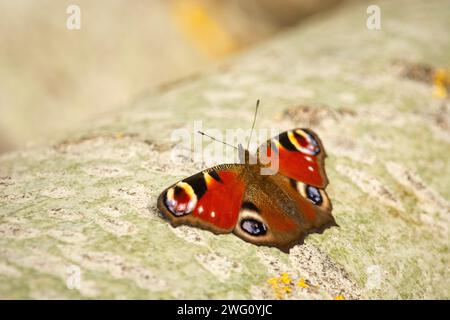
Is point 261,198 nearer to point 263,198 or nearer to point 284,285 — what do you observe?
point 263,198

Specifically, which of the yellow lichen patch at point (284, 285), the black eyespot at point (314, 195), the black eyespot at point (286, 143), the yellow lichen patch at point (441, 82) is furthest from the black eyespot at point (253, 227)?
the yellow lichen patch at point (441, 82)

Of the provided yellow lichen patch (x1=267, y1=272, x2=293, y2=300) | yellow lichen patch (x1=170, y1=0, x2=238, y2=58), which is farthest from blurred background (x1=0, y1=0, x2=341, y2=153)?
yellow lichen patch (x1=267, y1=272, x2=293, y2=300)

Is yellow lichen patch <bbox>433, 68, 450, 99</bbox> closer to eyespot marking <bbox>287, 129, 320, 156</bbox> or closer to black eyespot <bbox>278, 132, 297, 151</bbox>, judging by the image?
eyespot marking <bbox>287, 129, 320, 156</bbox>

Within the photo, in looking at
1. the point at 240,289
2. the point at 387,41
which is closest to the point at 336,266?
the point at 240,289

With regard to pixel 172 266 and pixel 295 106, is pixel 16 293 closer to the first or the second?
pixel 172 266

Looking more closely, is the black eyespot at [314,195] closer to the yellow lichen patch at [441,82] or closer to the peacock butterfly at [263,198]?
the peacock butterfly at [263,198]

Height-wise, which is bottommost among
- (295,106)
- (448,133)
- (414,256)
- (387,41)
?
(414,256)

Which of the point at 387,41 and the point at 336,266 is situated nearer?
the point at 336,266
